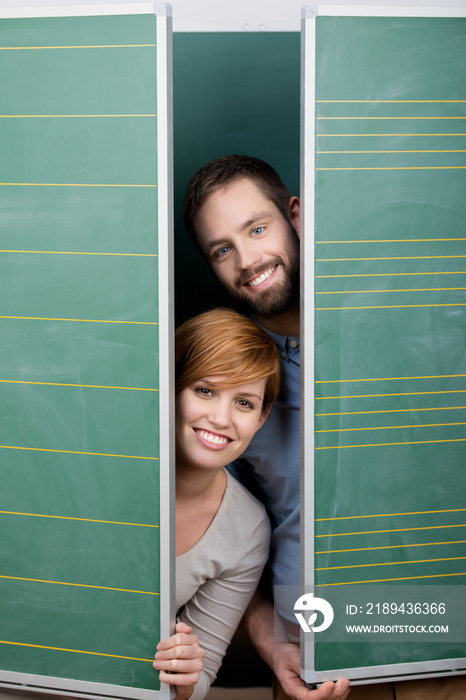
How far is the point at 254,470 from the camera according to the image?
1774mm

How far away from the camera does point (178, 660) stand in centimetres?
130

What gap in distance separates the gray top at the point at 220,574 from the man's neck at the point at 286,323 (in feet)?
1.57

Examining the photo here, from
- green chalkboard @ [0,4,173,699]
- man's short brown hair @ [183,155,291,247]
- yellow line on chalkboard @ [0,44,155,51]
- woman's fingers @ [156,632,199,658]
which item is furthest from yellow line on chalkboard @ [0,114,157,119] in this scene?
woman's fingers @ [156,632,199,658]

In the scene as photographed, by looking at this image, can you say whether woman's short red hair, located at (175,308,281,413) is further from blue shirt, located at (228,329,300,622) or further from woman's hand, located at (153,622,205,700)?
woman's hand, located at (153,622,205,700)

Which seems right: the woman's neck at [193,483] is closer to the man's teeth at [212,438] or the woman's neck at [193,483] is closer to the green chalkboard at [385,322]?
the man's teeth at [212,438]

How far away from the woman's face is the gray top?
22cm

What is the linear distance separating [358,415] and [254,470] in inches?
22.1

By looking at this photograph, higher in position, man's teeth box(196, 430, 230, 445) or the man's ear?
the man's ear

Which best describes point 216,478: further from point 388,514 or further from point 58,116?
point 58,116

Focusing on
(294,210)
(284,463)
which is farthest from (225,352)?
(294,210)

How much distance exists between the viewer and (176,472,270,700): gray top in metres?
1.55

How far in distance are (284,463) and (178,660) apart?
24.0 inches

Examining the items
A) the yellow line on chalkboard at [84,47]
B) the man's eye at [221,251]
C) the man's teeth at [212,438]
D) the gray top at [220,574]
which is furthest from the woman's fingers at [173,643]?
the yellow line on chalkboard at [84,47]

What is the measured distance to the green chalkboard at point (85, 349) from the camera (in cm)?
125
